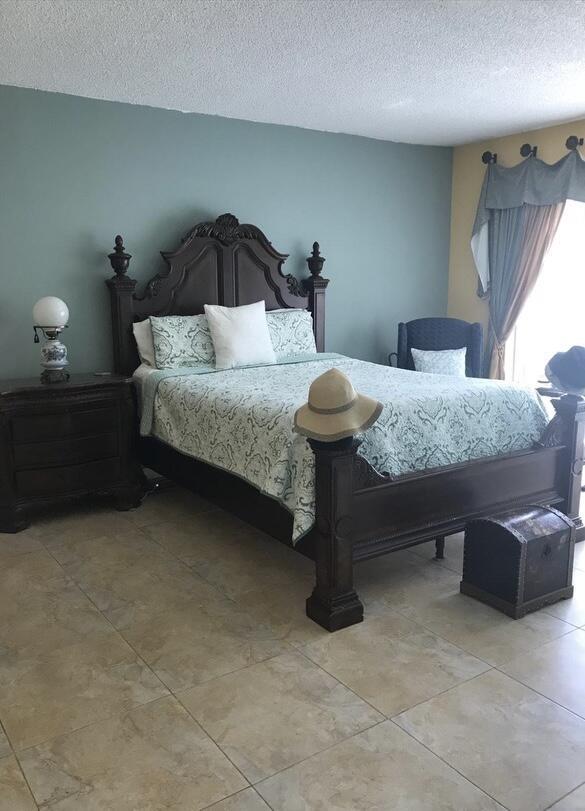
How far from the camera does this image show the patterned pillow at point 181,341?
401cm

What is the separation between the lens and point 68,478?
3660mm

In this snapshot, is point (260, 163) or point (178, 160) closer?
point (178, 160)

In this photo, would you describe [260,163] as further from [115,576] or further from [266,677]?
[266,677]

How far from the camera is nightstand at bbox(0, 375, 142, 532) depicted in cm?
348

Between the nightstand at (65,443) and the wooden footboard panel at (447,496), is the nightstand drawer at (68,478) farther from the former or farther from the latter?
the wooden footboard panel at (447,496)

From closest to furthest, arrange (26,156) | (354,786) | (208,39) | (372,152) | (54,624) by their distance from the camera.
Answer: (354,786) → (54,624) → (208,39) → (26,156) → (372,152)

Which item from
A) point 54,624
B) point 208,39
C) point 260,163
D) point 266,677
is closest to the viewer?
point 266,677

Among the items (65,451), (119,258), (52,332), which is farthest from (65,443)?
(119,258)

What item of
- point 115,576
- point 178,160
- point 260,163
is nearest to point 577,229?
point 260,163

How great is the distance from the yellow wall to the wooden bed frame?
4.89 ft

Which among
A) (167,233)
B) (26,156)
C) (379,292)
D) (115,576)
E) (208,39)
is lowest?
(115,576)

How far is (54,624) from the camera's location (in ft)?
8.41

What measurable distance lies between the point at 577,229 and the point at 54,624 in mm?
4274

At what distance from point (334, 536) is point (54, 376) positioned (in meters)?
2.03
